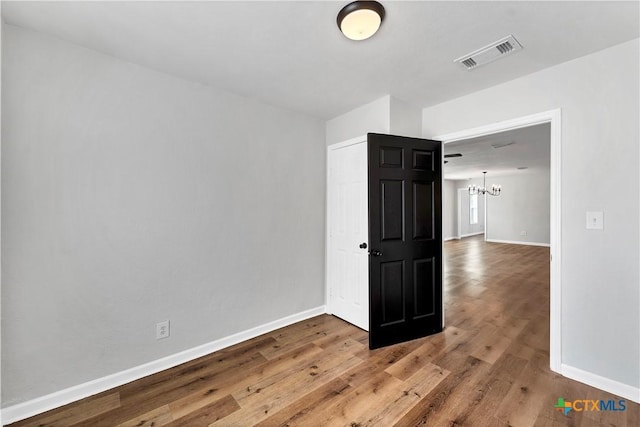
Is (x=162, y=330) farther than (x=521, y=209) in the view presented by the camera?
No

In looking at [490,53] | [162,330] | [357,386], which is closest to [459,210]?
[490,53]

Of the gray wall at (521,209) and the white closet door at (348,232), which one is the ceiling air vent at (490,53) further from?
the gray wall at (521,209)

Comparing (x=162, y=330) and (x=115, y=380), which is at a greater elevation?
(x=162, y=330)

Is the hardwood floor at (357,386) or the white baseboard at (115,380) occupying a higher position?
the white baseboard at (115,380)

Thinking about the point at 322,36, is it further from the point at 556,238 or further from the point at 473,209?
the point at 473,209

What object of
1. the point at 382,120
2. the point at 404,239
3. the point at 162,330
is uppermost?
the point at 382,120

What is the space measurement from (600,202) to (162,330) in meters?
3.65

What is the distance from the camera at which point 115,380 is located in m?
2.04

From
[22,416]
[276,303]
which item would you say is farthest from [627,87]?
[22,416]

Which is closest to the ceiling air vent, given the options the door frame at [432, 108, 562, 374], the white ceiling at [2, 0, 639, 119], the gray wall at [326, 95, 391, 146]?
the white ceiling at [2, 0, 639, 119]

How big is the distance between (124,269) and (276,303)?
5.00ft

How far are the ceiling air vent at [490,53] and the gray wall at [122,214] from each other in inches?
74.6

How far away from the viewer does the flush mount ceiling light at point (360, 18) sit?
1492mm

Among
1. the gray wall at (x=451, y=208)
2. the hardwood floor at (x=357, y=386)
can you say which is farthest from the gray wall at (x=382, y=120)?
the gray wall at (x=451, y=208)
